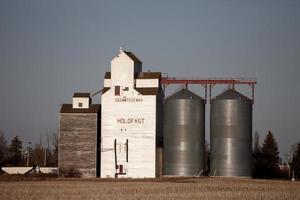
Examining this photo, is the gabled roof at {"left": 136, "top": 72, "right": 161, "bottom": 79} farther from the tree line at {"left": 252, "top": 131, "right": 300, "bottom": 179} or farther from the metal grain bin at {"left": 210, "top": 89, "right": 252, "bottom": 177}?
the tree line at {"left": 252, "top": 131, "right": 300, "bottom": 179}

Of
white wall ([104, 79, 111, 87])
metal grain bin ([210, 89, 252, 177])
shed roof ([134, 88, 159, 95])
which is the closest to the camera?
metal grain bin ([210, 89, 252, 177])

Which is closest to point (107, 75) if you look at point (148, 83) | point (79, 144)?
point (148, 83)

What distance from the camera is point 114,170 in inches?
3295

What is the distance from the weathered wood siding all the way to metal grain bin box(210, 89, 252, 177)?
1446cm

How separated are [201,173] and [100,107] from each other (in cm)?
1491

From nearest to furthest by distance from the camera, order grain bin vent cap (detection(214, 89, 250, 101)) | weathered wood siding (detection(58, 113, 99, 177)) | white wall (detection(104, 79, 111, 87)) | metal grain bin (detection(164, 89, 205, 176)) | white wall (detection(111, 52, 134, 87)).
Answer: weathered wood siding (detection(58, 113, 99, 177)), metal grain bin (detection(164, 89, 205, 176)), grain bin vent cap (detection(214, 89, 250, 101)), white wall (detection(111, 52, 134, 87)), white wall (detection(104, 79, 111, 87))

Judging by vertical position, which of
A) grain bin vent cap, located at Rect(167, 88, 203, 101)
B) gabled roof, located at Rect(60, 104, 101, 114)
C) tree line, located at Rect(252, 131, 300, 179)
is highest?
grain bin vent cap, located at Rect(167, 88, 203, 101)

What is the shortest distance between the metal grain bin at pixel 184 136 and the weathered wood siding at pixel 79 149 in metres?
8.85

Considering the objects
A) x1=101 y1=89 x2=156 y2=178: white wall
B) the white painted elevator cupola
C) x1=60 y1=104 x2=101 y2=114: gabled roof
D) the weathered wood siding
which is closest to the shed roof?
x1=101 y1=89 x2=156 y2=178: white wall

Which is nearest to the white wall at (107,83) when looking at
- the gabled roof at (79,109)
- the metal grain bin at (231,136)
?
the gabled roof at (79,109)

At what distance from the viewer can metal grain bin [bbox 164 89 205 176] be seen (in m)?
83.9

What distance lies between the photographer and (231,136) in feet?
274

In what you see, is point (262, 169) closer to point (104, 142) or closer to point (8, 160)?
point (104, 142)

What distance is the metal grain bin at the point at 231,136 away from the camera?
83.4 m
